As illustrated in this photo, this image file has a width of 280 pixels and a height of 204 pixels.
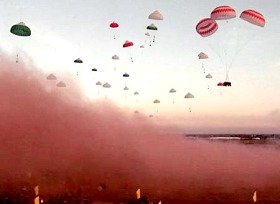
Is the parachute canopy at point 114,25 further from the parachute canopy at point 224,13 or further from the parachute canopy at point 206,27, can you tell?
the parachute canopy at point 224,13

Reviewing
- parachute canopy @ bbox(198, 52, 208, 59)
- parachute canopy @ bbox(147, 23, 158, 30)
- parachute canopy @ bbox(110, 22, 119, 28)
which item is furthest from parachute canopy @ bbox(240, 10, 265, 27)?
parachute canopy @ bbox(110, 22, 119, 28)

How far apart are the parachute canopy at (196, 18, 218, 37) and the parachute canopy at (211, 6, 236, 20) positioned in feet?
6.38

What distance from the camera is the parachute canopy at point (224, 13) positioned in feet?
67.2

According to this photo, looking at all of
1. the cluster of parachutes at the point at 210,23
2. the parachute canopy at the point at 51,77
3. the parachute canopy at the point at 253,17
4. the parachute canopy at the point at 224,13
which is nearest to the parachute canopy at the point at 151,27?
the cluster of parachutes at the point at 210,23

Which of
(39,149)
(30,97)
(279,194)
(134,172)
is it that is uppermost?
(30,97)

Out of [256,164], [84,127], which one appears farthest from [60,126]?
[256,164]

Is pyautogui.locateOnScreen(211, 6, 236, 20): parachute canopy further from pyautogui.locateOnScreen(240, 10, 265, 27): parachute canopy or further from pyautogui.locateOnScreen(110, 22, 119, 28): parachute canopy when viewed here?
pyautogui.locateOnScreen(110, 22, 119, 28): parachute canopy

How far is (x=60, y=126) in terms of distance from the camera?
36.4 metres

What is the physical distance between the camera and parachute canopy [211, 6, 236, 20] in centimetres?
2047

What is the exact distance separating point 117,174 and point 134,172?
1.61 m

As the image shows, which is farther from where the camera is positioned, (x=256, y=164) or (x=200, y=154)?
(x=200, y=154)

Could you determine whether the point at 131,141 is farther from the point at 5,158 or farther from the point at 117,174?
the point at 5,158

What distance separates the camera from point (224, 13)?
20469 mm

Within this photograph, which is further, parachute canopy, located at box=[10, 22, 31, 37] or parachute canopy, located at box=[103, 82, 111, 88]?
parachute canopy, located at box=[103, 82, 111, 88]
